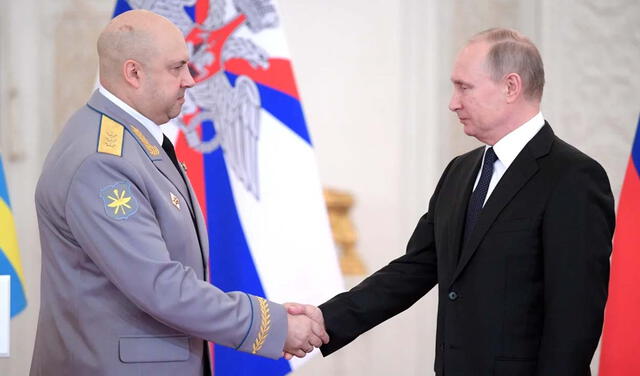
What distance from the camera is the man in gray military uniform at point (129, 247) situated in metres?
1.95

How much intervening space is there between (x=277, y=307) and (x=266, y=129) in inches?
59.1

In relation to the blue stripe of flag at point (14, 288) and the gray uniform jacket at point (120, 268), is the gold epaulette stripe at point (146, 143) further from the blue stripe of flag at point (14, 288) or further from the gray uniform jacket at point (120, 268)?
the blue stripe of flag at point (14, 288)

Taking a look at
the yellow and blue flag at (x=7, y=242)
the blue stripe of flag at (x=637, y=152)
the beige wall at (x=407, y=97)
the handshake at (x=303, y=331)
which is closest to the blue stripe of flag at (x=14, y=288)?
the yellow and blue flag at (x=7, y=242)

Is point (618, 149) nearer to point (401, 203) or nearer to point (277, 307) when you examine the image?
point (401, 203)

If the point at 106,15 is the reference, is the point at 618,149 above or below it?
below

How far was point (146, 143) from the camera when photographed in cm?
211

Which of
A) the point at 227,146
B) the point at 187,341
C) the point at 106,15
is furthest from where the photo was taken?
the point at 106,15

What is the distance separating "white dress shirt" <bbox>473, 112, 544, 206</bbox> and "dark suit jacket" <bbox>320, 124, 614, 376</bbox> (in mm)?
34

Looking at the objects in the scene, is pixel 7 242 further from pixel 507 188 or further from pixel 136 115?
pixel 507 188

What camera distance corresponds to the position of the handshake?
2.40m

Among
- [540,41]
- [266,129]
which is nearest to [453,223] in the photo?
[266,129]

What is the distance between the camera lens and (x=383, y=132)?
4016 millimetres

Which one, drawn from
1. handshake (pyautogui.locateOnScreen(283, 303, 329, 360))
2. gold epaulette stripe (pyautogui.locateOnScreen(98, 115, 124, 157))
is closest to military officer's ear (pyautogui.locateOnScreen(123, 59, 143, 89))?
gold epaulette stripe (pyautogui.locateOnScreen(98, 115, 124, 157))

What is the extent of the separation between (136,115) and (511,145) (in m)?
1.01
